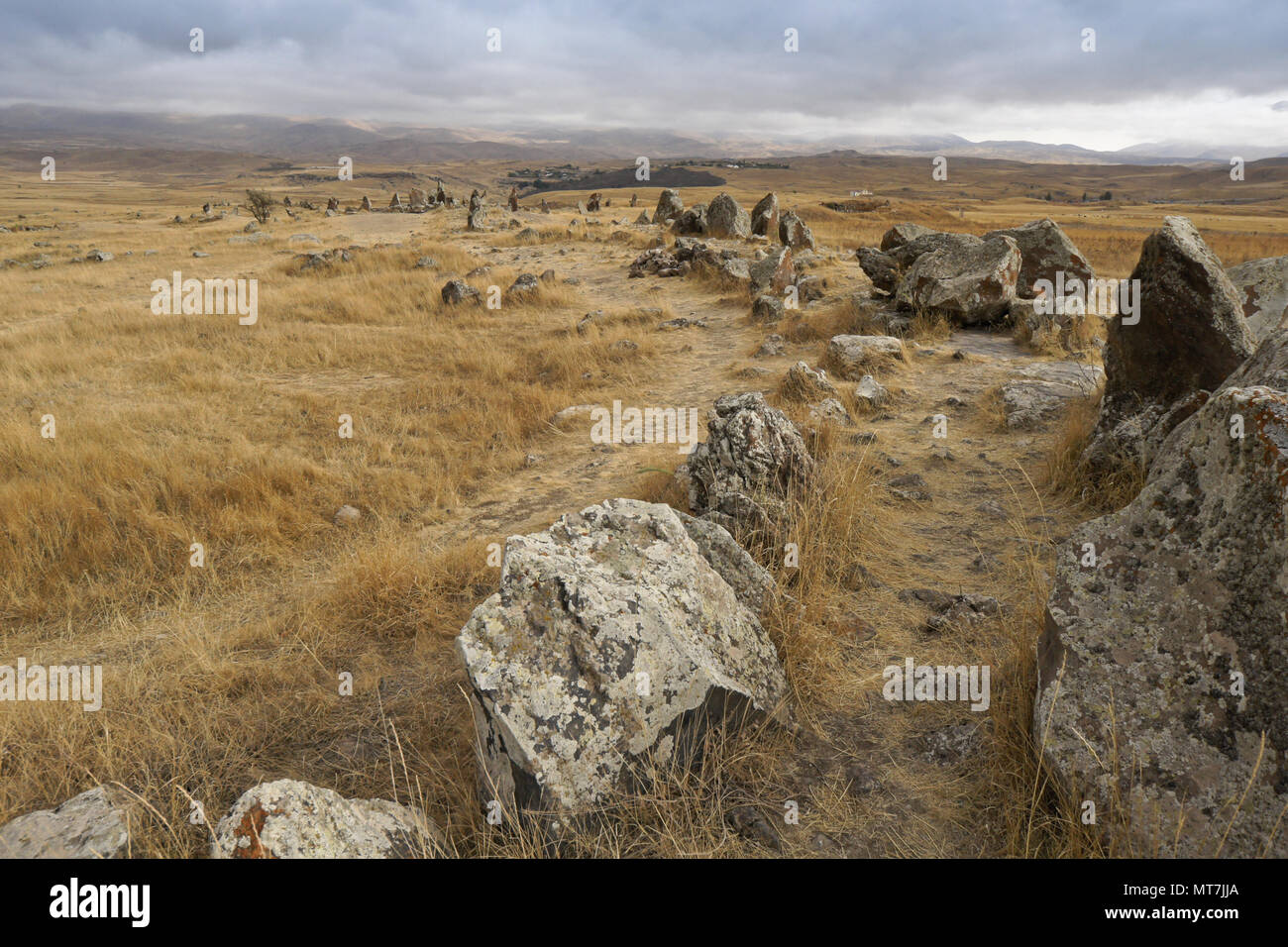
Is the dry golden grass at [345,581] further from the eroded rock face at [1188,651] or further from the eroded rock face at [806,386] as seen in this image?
the eroded rock face at [806,386]

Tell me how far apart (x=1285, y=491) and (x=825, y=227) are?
93.1 feet

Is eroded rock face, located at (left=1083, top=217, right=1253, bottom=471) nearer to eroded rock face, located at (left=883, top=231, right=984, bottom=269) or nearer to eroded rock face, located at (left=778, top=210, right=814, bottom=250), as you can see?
eroded rock face, located at (left=883, top=231, right=984, bottom=269)

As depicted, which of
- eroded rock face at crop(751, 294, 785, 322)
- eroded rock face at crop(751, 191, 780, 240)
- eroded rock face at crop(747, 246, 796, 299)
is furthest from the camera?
eroded rock face at crop(751, 191, 780, 240)

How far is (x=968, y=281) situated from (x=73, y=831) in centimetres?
1180

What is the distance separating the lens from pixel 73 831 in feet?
8.37

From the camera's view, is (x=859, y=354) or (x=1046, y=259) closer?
(x=859, y=354)

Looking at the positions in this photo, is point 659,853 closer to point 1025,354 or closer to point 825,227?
point 1025,354

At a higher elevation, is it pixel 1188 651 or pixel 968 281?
pixel 968 281

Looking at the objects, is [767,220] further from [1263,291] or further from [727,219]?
[1263,291]

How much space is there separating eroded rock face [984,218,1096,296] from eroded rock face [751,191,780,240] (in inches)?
482

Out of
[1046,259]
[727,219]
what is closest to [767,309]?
[1046,259]

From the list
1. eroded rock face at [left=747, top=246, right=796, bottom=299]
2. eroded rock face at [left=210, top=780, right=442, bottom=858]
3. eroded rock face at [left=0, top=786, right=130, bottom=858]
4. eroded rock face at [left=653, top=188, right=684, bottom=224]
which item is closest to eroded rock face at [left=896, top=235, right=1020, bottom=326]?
eroded rock face at [left=747, top=246, right=796, bottom=299]

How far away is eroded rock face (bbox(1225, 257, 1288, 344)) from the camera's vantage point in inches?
286

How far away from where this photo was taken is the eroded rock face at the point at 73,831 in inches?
96.5
